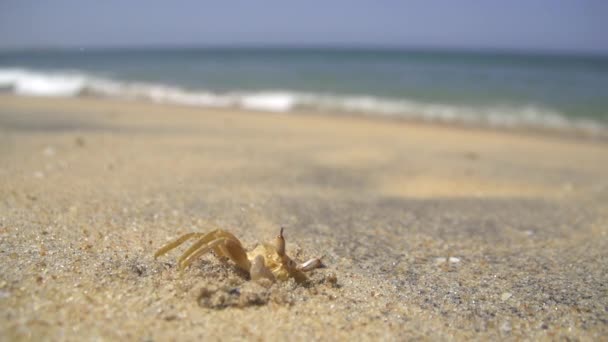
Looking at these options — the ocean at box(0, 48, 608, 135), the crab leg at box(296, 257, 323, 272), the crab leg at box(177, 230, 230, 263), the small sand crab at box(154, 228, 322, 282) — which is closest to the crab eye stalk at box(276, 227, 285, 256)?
the small sand crab at box(154, 228, 322, 282)

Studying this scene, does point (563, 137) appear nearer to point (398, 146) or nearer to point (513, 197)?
point (398, 146)

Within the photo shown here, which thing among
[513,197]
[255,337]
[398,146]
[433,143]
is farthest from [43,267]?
[433,143]

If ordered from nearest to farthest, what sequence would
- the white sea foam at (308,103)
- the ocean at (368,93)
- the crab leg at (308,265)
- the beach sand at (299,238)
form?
the beach sand at (299,238) < the crab leg at (308,265) < the white sea foam at (308,103) < the ocean at (368,93)

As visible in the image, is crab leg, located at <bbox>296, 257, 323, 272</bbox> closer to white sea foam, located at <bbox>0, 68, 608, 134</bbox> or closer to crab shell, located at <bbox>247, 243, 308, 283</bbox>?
crab shell, located at <bbox>247, 243, 308, 283</bbox>

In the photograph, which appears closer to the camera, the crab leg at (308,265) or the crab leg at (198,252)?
the crab leg at (198,252)

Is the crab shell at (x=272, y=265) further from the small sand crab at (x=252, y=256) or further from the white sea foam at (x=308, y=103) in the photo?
the white sea foam at (x=308, y=103)

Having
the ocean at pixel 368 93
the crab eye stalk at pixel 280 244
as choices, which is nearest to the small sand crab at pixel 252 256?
the crab eye stalk at pixel 280 244

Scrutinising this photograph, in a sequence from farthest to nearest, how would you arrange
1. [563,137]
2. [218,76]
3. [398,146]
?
[218,76], [563,137], [398,146]
